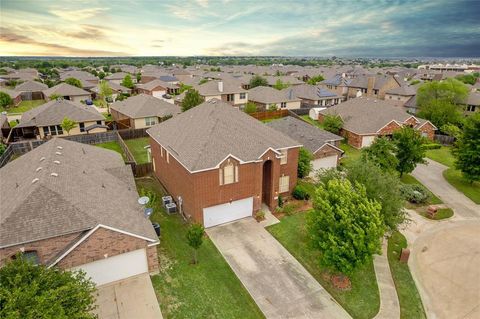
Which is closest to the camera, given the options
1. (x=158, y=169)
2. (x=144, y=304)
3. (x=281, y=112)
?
(x=144, y=304)

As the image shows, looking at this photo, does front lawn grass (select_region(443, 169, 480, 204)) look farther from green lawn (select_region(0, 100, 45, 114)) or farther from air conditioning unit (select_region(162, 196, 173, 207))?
green lawn (select_region(0, 100, 45, 114))

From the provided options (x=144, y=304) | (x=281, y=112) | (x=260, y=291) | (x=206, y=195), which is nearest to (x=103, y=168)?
(x=206, y=195)

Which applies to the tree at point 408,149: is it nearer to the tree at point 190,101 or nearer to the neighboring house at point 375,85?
the tree at point 190,101

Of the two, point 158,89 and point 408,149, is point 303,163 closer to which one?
point 408,149

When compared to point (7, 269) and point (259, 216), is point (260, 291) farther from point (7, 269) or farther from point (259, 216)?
point (7, 269)

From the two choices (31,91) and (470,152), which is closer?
(470,152)

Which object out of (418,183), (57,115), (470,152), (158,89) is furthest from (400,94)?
(57,115)

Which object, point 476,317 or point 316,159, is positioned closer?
point 476,317
